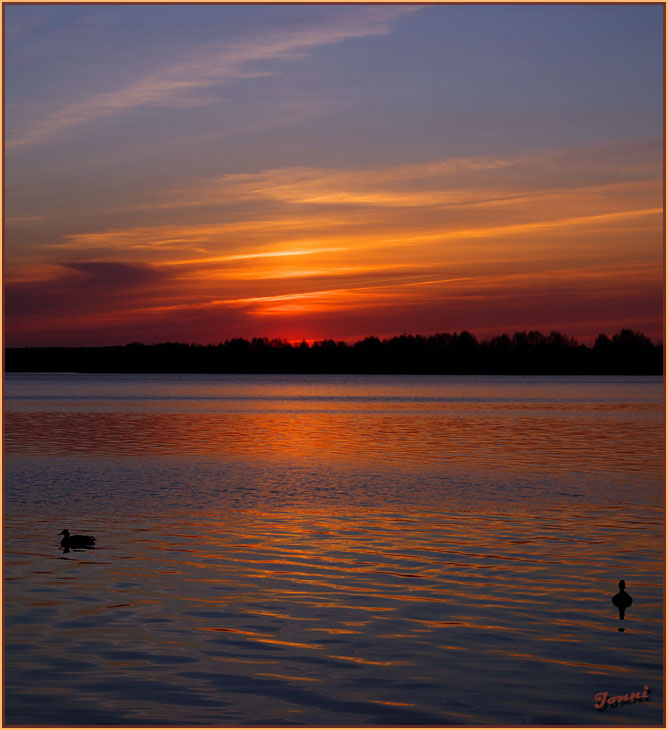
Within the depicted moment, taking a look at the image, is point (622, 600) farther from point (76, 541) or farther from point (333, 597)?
point (76, 541)

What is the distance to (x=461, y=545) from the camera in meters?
19.3

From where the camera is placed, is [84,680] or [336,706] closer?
[336,706]

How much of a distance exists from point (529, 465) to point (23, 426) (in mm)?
36908

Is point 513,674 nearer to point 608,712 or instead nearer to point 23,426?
point 608,712

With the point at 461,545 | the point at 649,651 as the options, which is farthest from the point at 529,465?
the point at 649,651

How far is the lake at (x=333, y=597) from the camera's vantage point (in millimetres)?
10648

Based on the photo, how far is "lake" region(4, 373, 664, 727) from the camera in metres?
10.6
